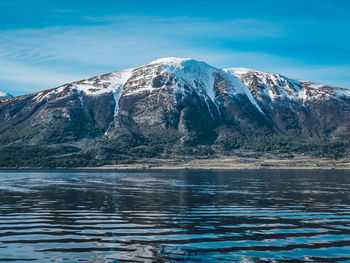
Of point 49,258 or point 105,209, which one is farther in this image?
point 105,209

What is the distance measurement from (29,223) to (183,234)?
15.0m

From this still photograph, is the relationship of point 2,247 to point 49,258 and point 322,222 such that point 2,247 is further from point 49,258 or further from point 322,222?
point 322,222

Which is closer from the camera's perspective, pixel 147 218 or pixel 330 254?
Result: pixel 330 254

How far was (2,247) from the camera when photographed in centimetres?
2795

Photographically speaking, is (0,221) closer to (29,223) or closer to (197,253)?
(29,223)

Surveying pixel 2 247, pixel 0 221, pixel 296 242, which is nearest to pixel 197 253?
pixel 296 242

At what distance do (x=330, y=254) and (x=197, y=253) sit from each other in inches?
328

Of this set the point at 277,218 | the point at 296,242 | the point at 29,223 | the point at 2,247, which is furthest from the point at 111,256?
the point at 277,218

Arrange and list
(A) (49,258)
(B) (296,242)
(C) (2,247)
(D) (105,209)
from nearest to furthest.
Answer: (A) (49,258) → (C) (2,247) → (B) (296,242) → (D) (105,209)

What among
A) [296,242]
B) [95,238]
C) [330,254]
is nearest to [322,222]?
[296,242]

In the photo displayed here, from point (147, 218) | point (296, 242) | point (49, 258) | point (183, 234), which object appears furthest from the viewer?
point (147, 218)

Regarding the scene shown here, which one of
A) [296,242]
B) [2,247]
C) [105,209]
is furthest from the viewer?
[105,209]

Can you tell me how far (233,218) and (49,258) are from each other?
2231 centimetres

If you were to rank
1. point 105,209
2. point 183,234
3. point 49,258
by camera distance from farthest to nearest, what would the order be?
point 105,209
point 183,234
point 49,258
